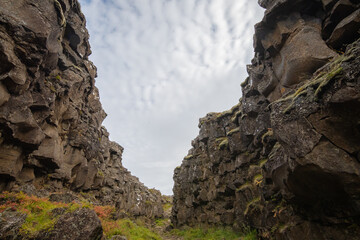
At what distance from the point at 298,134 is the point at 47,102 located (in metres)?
20.6

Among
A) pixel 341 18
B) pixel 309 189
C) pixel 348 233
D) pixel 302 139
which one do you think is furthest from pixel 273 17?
pixel 348 233

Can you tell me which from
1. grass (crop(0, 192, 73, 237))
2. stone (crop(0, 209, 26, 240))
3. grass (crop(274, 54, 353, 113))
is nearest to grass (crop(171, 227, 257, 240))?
grass (crop(274, 54, 353, 113))

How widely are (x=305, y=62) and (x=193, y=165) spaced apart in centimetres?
2600

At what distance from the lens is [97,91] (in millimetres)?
33719

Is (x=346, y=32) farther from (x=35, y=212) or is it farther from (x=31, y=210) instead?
(x=31, y=210)

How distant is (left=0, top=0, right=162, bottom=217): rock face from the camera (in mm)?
12625

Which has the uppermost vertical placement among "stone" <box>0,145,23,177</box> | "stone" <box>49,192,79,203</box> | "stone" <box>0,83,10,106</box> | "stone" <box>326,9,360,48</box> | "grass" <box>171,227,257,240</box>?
"stone" <box>326,9,360,48</box>

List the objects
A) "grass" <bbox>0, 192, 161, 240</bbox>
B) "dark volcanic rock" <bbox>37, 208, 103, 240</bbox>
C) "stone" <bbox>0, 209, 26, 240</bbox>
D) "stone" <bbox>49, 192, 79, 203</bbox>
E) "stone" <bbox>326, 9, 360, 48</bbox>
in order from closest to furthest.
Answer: "stone" <bbox>0, 209, 26, 240</bbox>
"dark volcanic rock" <bbox>37, 208, 103, 240</bbox>
"grass" <bbox>0, 192, 161, 240</bbox>
"stone" <bbox>326, 9, 360, 48</bbox>
"stone" <bbox>49, 192, 79, 203</bbox>

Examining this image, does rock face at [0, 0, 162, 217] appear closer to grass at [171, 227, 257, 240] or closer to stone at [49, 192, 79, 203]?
stone at [49, 192, 79, 203]

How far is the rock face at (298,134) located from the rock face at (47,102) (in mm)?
17950

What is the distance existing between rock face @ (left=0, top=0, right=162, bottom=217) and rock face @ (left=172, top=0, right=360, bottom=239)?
58.9 ft

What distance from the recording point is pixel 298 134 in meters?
10.3

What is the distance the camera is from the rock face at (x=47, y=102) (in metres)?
12.6

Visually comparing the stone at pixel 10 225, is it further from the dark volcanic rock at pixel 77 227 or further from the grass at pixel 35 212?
the dark volcanic rock at pixel 77 227
